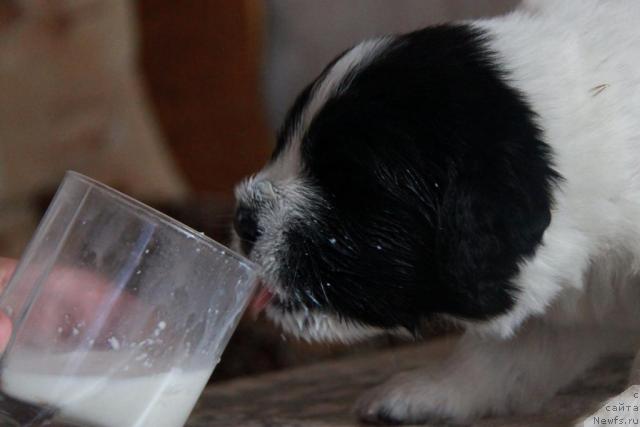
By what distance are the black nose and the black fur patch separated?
0.22 ft

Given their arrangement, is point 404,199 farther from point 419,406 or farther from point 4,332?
point 4,332

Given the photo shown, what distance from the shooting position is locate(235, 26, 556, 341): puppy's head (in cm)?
133

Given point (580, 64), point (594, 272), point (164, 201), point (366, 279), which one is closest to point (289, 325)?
point (366, 279)

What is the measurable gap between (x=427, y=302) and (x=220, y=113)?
220 cm

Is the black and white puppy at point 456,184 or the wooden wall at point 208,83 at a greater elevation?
the black and white puppy at point 456,184

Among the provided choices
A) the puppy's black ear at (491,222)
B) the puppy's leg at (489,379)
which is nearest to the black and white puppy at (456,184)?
the puppy's black ear at (491,222)

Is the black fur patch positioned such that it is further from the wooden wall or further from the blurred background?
the wooden wall

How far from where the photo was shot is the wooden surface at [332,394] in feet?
→ 5.26

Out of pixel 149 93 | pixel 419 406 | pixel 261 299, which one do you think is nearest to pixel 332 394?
pixel 419 406

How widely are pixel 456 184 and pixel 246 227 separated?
0.32 meters

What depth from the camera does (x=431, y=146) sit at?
1349 mm

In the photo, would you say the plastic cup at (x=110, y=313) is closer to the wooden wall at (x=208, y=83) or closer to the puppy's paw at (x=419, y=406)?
the puppy's paw at (x=419, y=406)

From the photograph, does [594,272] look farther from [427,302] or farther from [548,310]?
[427,302]

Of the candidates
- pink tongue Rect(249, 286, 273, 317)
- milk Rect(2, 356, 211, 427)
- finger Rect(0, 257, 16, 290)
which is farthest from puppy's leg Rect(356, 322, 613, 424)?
finger Rect(0, 257, 16, 290)
